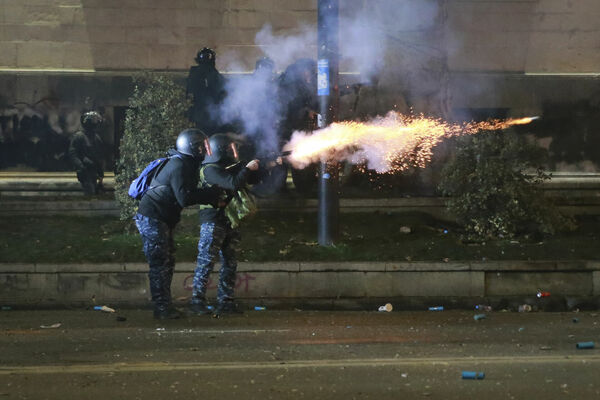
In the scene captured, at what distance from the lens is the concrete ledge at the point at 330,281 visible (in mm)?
10891

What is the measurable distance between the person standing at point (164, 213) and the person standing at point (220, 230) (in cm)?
19

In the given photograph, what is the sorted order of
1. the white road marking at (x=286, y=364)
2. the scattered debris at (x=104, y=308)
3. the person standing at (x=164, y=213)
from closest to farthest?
the white road marking at (x=286, y=364), the person standing at (x=164, y=213), the scattered debris at (x=104, y=308)

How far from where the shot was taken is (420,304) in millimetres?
10734

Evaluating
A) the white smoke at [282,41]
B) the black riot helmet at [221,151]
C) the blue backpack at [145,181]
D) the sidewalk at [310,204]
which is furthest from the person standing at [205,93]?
the blue backpack at [145,181]

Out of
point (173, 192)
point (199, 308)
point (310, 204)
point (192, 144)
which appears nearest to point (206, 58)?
point (310, 204)

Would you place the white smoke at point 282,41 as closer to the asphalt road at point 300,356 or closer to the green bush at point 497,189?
the green bush at point 497,189

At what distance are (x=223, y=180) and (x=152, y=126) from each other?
253 cm

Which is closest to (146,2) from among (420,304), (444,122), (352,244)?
(444,122)

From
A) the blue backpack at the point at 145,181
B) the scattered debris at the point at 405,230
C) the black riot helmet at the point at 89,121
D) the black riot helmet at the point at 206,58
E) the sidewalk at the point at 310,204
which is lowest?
the scattered debris at the point at 405,230

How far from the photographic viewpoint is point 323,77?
38.1 ft

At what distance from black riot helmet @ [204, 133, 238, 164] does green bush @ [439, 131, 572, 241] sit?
329 centimetres

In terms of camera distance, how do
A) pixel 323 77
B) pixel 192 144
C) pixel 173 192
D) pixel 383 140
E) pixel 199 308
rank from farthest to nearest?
1. pixel 383 140
2. pixel 323 77
3. pixel 199 308
4. pixel 192 144
5. pixel 173 192

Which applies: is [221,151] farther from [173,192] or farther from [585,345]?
[585,345]

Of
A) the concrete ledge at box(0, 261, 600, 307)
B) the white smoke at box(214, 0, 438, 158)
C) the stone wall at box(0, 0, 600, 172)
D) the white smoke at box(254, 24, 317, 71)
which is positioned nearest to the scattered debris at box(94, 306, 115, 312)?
the concrete ledge at box(0, 261, 600, 307)
